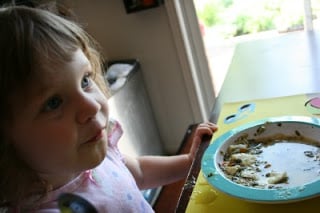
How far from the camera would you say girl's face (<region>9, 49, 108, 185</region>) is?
0.56m

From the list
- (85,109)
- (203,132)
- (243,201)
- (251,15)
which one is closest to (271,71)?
(203,132)

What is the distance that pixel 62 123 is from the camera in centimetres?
57

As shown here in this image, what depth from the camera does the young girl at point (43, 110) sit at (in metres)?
0.55

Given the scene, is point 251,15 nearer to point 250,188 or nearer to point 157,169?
point 157,169

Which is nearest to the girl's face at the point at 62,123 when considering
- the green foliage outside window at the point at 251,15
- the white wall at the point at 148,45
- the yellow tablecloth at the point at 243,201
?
the yellow tablecloth at the point at 243,201

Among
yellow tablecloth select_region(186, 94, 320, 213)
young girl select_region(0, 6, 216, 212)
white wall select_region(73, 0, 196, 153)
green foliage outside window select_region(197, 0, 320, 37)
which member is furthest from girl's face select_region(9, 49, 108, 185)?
green foliage outside window select_region(197, 0, 320, 37)

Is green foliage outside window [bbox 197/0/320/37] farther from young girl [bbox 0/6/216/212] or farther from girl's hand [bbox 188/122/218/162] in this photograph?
young girl [bbox 0/6/216/212]

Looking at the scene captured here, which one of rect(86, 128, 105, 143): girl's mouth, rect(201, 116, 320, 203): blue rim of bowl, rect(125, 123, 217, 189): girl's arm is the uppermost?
rect(86, 128, 105, 143): girl's mouth

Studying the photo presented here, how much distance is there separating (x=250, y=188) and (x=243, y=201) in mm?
30

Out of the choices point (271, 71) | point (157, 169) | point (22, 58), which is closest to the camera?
point (22, 58)

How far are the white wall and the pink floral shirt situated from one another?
3.35ft

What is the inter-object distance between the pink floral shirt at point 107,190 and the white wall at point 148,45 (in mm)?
1020

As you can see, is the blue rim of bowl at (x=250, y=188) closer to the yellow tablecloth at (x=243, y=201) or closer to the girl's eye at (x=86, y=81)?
the yellow tablecloth at (x=243, y=201)

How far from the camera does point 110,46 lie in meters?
1.85
